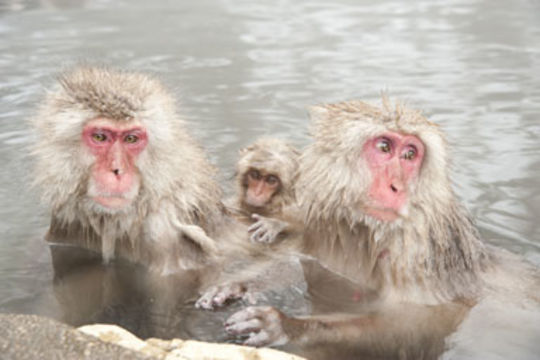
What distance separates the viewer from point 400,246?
4.33 metres

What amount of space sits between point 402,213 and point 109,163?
158 centimetres

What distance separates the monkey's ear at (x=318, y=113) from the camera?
14.8ft

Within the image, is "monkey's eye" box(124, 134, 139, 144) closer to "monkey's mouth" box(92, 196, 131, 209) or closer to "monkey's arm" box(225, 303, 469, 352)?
"monkey's mouth" box(92, 196, 131, 209)

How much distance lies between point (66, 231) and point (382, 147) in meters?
2.05

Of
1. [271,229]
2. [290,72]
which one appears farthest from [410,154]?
[290,72]

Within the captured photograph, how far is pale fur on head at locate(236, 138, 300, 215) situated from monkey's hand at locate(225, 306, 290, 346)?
5.63ft

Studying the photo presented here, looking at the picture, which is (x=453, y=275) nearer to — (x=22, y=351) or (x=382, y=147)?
(x=382, y=147)

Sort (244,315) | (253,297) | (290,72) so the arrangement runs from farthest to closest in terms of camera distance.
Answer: (290,72)
(253,297)
(244,315)

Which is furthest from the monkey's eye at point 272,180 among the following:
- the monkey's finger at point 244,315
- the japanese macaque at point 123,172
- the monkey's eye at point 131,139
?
the monkey's finger at point 244,315

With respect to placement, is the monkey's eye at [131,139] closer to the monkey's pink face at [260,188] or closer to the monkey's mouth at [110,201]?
the monkey's mouth at [110,201]

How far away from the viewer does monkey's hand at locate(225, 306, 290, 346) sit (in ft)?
13.1

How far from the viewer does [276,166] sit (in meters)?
5.77

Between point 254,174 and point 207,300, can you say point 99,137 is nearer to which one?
point 207,300


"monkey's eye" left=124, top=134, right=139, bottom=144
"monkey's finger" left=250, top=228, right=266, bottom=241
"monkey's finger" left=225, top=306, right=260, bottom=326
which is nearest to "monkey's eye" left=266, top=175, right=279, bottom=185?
"monkey's finger" left=250, top=228, right=266, bottom=241
